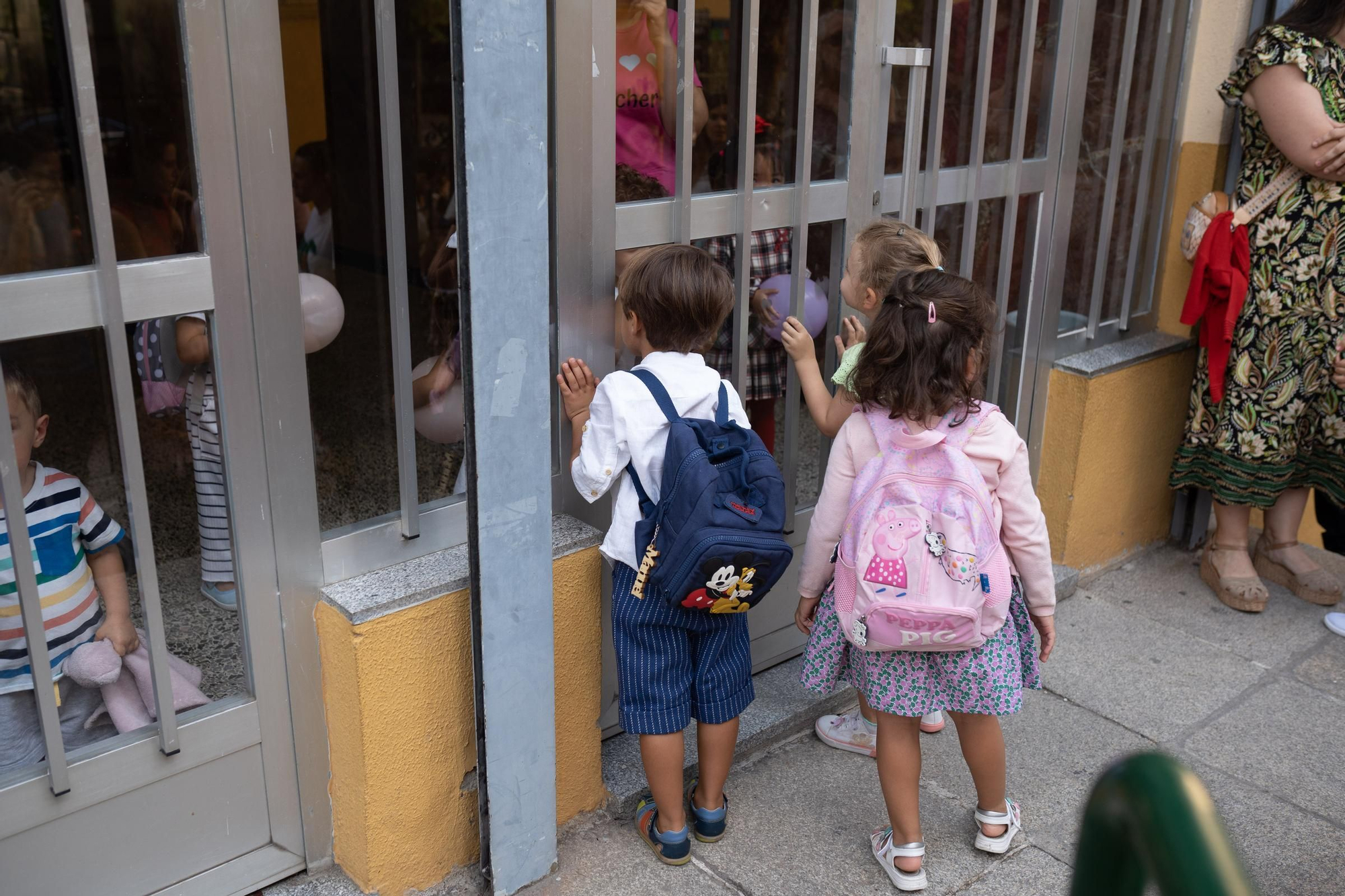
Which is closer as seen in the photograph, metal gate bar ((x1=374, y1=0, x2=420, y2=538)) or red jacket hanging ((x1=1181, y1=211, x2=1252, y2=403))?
metal gate bar ((x1=374, y1=0, x2=420, y2=538))

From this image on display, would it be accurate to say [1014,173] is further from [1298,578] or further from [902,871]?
[902,871]

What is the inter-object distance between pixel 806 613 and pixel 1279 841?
1204 millimetres

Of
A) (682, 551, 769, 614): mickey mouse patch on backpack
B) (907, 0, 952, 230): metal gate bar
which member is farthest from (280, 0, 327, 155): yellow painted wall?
(907, 0, 952, 230): metal gate bar

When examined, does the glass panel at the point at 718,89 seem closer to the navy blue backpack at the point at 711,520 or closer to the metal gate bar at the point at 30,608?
the navy blue backpack at the point at 711,520

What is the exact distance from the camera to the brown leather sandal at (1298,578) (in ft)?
12.0

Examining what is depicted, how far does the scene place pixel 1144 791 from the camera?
0.80 meters

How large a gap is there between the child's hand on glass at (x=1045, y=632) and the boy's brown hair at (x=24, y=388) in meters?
1.90

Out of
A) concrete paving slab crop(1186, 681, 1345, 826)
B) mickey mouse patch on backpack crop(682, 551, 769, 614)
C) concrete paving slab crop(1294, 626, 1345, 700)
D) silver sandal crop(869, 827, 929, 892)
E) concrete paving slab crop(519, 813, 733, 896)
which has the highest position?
mickey mouse patch on backpack crop(682, 551, 769, 614)

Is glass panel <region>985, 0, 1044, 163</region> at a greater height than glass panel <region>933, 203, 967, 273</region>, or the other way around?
glass panel <region>985, 0, 1044, 163</region>

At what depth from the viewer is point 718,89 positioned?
256cm

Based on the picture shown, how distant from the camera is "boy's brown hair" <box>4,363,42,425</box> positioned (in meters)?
1.75

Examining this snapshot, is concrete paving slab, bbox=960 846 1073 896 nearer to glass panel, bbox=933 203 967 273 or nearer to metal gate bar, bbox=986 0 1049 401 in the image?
metal gate bar, bbox=986 0 1049 401

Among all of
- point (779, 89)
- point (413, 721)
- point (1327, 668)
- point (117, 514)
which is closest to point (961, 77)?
point (779, 89)

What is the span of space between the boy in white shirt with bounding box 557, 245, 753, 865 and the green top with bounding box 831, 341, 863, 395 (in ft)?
0.76
